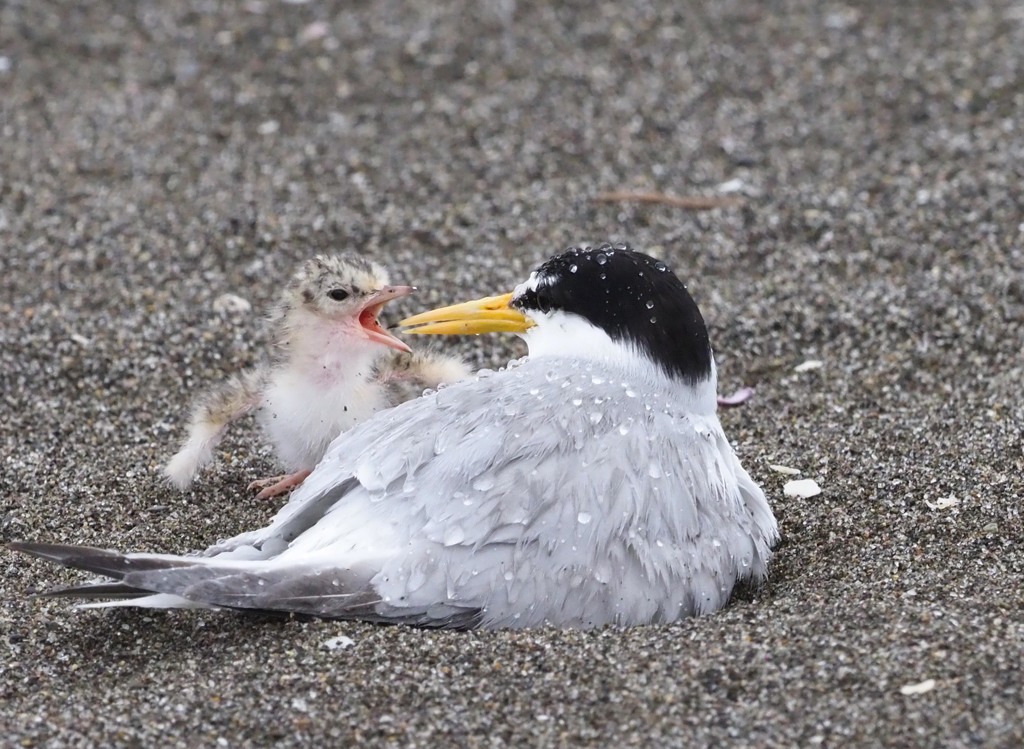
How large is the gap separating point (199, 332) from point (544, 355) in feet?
6.15

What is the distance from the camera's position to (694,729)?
2.89m

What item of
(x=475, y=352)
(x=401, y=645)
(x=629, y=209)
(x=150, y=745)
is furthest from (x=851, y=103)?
(x=150, y=745)

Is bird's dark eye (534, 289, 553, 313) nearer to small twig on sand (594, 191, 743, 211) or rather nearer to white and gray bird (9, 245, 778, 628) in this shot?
white and gray bird (9, 245, 778, 628)

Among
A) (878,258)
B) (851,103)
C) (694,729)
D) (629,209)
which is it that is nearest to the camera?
(694,729)

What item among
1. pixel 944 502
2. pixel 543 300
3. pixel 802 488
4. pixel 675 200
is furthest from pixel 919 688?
pixel 675 200

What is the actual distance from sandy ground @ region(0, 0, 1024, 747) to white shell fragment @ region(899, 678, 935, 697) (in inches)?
0.8

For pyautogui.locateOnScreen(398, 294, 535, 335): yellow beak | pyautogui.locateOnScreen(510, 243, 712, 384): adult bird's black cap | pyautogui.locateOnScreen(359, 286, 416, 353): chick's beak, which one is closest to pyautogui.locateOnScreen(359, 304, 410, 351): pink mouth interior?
pyautogui.locateOnScreen(359, 286, 416, 353): chick's beak

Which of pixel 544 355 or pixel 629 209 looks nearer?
pixel 544 355

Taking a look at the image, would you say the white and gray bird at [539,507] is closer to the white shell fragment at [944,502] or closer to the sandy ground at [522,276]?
the sandy ground at [522,276]

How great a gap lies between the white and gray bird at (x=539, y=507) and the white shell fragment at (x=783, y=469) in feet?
1.92

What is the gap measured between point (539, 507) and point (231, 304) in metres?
2.44

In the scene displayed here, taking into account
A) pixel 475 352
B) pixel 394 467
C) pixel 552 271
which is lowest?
pixel 475 352

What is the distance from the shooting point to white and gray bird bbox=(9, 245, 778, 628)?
329cm

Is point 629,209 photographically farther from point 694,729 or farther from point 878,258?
point 694,729
